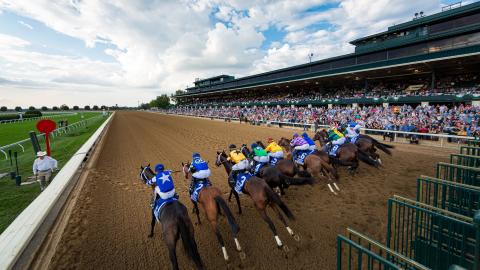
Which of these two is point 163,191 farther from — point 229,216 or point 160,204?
point 229,216

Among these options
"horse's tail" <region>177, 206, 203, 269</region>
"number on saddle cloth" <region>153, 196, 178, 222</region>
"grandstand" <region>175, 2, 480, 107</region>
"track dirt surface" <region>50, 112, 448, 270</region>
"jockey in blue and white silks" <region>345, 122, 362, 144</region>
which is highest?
"grandstand" <region>175, 2, 480, 107</region>

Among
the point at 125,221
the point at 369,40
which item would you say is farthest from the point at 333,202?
the point at 369,40

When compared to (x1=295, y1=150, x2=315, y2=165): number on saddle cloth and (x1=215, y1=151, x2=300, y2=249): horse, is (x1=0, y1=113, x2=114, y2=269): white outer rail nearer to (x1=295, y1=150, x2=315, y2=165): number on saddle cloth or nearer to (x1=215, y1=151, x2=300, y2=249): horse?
(x1=215, y1=151, x2=300, y2=249): horse

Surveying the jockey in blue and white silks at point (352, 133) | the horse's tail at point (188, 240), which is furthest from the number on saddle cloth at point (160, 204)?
the jockey in blue and white silks at point (352, 133)

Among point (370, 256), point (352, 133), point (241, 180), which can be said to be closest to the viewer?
point (370, 256)

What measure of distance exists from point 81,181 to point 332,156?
28.2ft

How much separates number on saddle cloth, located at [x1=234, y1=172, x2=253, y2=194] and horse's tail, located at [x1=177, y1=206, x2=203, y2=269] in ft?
5.41

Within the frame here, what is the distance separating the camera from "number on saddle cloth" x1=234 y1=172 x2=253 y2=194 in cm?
486

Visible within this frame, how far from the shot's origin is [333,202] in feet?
19.0

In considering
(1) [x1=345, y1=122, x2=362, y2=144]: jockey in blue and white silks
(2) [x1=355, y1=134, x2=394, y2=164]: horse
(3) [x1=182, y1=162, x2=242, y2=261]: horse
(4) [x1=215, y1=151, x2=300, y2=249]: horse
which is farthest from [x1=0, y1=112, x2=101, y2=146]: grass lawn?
(2) [x1=355, y1=134, x2=394, y2=164]: horse

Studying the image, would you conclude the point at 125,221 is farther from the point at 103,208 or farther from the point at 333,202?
the point at 333,202

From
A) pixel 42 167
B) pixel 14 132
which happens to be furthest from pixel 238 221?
pixel 14 132

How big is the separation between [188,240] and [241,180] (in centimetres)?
187

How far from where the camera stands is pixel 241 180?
4926mm
